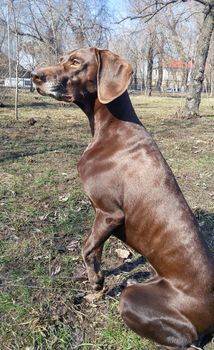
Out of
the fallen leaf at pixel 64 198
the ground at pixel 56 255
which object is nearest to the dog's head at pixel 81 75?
the ground at pixel 56 255

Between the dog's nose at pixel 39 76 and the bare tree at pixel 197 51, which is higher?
the bare tree at pixel 197 51

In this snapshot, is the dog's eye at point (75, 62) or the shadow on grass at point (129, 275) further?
the shadow on grass at point (129, 275)

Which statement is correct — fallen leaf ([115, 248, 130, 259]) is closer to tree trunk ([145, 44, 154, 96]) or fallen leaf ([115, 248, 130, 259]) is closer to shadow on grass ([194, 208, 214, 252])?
shadow on grass ([194, 208, 214, 252])

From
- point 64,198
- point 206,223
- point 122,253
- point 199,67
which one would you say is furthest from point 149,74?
point 122,253

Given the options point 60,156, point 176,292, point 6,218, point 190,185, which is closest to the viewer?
point 176,292

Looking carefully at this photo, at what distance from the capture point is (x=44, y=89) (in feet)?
9.73

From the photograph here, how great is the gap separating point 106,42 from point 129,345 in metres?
20.5

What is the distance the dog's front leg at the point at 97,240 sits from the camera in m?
2.85

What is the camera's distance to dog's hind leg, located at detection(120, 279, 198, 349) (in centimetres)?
249

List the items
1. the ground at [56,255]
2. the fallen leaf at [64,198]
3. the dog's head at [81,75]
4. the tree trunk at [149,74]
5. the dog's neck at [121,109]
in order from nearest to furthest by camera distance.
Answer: the ground at [56,255], the dog's head at [81,75], the dog's neck at [121,109], the fallen leaf at [64,198], the tree trunk at [149,74]

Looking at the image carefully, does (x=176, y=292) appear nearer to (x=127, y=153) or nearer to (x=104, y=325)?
(x=104, y=325)

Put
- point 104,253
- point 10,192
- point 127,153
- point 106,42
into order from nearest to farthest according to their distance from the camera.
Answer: point 127,153 < point 104,253 < point 10,192 < point 106,42

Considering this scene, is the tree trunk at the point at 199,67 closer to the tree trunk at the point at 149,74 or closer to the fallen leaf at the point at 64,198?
the fallen leaf at the point at 64,198

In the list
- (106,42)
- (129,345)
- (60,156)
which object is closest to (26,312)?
(129,345)
